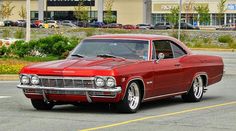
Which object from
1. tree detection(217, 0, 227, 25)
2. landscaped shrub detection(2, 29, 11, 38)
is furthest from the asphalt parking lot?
tree detection(217, 0, 227, 25)

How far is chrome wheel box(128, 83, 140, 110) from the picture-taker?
39.8 ft

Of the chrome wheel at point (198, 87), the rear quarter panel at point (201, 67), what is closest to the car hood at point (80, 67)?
the rear quarter panel at point (201, 67)

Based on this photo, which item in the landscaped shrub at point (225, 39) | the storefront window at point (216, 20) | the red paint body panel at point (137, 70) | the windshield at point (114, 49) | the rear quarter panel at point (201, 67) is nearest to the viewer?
the red paint body panel at point (137, 70)

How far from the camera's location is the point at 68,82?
11.8 metres

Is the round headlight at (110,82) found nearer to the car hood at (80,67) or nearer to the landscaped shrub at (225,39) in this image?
the car hood at (80,67)

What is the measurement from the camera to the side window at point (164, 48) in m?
13.4

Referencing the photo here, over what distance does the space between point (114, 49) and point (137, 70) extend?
37.8 inches

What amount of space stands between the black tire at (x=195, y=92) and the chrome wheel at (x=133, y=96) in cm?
226

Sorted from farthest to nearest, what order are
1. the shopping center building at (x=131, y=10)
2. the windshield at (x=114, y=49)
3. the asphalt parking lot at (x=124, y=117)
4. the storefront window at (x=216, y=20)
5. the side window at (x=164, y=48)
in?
the storefront window at (x=216, y=20) → the shopping center building at (x=131, y=10) → the side window at (x=164, y=48) → the windshield at (x=114, y=49) → the asphalt parking lot at (x=124, y=117)

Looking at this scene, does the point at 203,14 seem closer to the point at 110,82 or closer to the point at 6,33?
the point at 6,33

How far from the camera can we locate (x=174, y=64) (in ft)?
44.4

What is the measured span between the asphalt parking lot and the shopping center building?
89.8 metres

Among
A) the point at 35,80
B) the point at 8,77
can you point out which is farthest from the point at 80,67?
the point at 8,77

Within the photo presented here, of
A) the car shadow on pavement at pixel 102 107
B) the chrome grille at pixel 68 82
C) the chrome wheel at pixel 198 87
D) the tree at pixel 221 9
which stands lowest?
the car shadow on pavement at pixel 102 107
